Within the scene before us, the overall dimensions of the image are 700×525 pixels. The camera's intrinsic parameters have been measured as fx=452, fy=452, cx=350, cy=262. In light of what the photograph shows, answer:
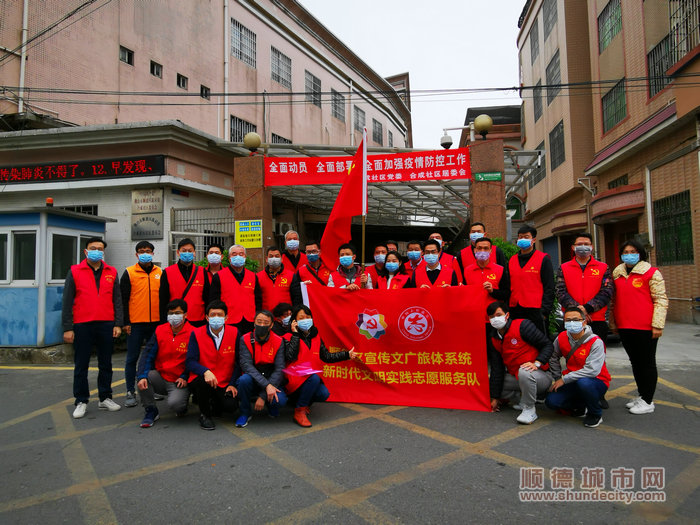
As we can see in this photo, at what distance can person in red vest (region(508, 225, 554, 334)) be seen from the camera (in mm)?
4777

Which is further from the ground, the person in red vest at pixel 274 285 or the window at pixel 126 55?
the window at pixel 126 55

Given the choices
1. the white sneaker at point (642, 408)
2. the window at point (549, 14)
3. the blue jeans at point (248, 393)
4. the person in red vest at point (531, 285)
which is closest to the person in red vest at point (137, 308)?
the blue jeans at point (248, 393)

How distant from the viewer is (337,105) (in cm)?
2159

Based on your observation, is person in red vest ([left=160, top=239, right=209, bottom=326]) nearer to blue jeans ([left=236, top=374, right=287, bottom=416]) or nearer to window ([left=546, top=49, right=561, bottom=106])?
blue jeans ([left=236, top=374, right=287, bottom=416])

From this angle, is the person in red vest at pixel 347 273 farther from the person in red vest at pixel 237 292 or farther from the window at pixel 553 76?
the window at pixel 553 76

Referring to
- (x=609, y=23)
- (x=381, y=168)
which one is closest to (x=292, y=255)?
(x=381, y=168)

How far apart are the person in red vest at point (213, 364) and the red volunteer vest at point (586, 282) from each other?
3.47 m

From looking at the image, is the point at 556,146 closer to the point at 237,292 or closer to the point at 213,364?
the point at 237,292

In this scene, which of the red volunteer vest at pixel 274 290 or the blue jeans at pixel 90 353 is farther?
the red volunteer vest at pixel 274 290

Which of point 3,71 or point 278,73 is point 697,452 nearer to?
point 3,71

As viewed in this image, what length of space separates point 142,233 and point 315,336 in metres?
7.02

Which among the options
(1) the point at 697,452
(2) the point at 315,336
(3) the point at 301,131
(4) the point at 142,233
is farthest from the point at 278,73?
(1) the point at 697,452

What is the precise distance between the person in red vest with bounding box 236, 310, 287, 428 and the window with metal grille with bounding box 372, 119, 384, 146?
71.8ft

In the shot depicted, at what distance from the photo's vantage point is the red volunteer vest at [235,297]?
5.05 m
